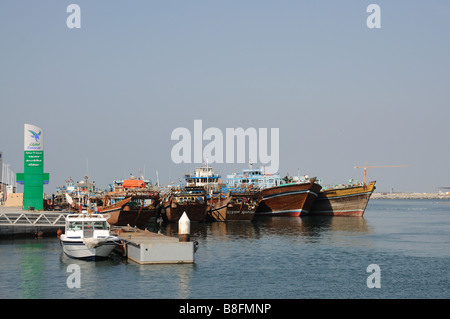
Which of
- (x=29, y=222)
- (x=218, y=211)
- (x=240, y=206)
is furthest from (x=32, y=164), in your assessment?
(x=240, y=206)

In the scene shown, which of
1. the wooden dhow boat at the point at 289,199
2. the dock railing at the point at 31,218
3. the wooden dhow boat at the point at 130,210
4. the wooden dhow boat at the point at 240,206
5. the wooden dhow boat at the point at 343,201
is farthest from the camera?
the wooden dhow boat at the point at 343,201

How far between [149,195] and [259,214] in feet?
109

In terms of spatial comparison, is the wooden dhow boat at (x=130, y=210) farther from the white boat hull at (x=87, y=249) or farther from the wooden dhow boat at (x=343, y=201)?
the wooden dhow boat at (x=343, y=201)

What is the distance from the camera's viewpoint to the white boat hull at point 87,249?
41250 millimetres

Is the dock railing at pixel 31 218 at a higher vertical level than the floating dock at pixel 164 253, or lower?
higher

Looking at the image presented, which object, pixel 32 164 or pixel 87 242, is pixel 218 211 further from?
pixel 87 242

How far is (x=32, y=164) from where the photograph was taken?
61.6 metres

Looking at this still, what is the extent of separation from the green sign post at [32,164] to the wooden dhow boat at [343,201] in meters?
54.7

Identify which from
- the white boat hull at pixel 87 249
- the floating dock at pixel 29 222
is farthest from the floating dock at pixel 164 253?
the floating dock at pixel 29 222

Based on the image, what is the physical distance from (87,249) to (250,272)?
1211 centimetres

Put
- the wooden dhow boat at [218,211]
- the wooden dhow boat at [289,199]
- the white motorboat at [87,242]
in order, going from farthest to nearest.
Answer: the wooden dhow boat at [289,199], the wooden dhow boat at [218,211], the white motorboat at [87,242]

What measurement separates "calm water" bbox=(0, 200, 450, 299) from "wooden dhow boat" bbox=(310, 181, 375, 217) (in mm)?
45296

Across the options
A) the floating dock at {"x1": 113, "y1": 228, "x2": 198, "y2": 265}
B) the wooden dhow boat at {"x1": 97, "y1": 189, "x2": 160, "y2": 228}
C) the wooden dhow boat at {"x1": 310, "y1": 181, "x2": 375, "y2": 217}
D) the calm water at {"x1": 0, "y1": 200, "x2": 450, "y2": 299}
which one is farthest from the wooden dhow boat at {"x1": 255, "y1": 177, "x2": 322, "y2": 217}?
the floating dock at {"x1": 113, "y1": 228, "x2": 198, "y2": 265}
